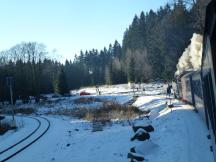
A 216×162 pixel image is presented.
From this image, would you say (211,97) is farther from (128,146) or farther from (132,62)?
(132,62)

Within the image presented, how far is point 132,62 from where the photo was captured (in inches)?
3976

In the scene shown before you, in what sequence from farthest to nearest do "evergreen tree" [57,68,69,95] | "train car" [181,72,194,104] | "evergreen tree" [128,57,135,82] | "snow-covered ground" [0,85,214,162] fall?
"evergreen tree" [128,57,135,82] → "evergreen tree" [57,68,69,95] → "train car" [181,72,194,104] → "snow-covered ground" [0,85,214,162]

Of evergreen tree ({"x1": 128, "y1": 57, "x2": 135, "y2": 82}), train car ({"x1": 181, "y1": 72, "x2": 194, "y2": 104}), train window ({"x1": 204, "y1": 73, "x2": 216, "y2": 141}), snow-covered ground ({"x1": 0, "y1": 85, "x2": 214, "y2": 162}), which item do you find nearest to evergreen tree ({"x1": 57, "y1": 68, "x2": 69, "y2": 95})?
evergreen tree ({"x1": 128, "y1": 57, "x2": 135, "y2": 82})

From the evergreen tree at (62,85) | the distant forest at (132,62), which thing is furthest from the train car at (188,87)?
the evergreen tree at (62,85)

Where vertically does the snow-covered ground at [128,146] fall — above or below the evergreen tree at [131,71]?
below

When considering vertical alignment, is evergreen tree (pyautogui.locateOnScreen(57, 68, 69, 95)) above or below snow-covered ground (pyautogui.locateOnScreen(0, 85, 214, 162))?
above

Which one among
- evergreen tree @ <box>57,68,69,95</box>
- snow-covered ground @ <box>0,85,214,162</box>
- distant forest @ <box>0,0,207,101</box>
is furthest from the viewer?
evergreen tree @ <box>57,68,69,95</box>

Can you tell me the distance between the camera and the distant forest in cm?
6944

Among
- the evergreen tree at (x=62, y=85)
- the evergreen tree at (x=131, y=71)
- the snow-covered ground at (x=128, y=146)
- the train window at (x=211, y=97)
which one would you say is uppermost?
the evergreen tree at (x=131, y=71)

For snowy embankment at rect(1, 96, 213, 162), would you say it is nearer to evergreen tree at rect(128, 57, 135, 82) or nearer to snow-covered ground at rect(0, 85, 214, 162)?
snow-covered ground at rect(0, 85, 214, 162)

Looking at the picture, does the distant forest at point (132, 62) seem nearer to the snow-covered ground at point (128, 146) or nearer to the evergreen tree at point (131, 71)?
the evergreen tree at point (131, 71)

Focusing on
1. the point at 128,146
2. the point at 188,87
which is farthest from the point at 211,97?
the point at 188,87

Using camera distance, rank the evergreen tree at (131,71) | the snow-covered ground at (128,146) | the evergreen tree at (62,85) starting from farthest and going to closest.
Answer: the evergreen tree at (131,71) < the evergreen tree at (62,85) < the snow-covered ground at (128,146)

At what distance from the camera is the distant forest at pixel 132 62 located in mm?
69438
